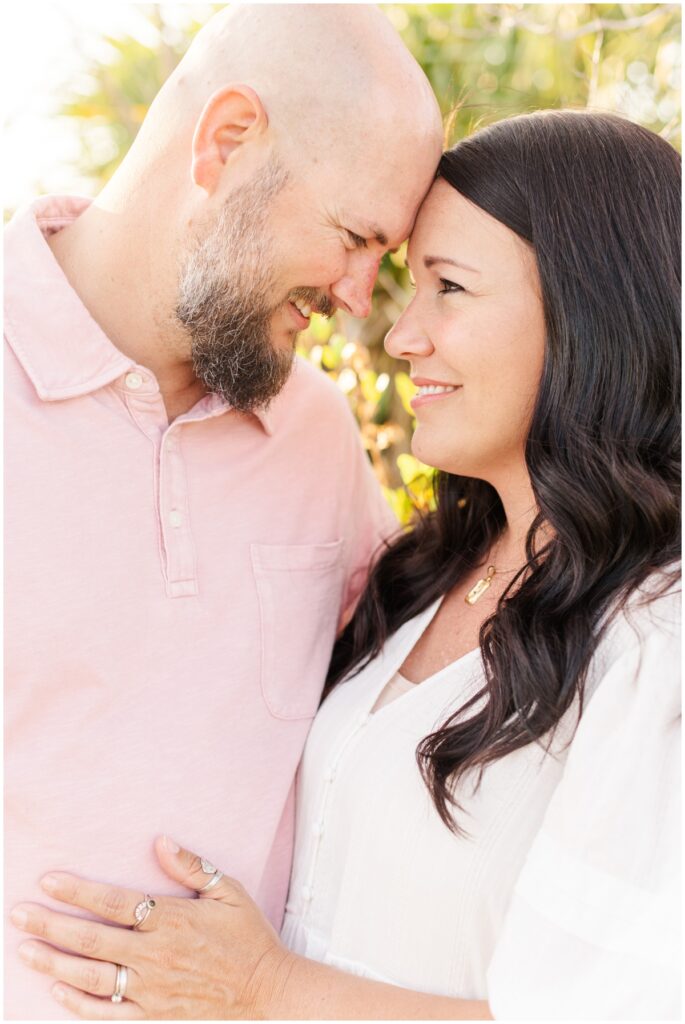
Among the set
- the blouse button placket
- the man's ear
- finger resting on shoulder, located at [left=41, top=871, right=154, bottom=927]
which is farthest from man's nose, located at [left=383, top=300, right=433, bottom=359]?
finger resting on shoulder, located at [left=41, top=871, right=154, bottom=927]

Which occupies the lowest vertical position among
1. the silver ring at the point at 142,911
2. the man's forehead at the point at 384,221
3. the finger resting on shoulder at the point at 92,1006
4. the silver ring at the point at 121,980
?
the finger resting on shoulder at the point at 92,1006

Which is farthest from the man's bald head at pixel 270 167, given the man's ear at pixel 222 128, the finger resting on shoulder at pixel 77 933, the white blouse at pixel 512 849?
the finger resting on shoulder at pixel 77 933

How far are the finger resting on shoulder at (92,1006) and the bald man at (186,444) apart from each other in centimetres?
7

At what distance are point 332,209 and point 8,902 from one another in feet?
4.89

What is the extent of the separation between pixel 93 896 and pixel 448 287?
4.50 ft

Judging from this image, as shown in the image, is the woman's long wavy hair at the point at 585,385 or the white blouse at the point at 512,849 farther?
the woman's long wavy hair at the point at 585,385

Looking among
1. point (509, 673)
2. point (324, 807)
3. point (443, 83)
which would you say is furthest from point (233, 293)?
point (443, 83)

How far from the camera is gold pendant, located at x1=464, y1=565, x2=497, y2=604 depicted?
85.7 inches

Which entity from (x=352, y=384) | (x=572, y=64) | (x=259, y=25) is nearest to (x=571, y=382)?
(x=259, y=25)

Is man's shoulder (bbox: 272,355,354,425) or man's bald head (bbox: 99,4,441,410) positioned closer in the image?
man's bald head (bbox: 99,4,441,410)

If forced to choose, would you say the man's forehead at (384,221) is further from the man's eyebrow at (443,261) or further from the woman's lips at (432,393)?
the woman's lips at (432,393)

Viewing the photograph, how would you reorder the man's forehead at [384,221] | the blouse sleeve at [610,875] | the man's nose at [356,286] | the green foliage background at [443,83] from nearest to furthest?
the blouse sleeve at [610,875] < the man's forehead at [384,221] < the man's nose at [356,286] < the green foliage background at [443,83]

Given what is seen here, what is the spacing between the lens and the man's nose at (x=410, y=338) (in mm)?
2037

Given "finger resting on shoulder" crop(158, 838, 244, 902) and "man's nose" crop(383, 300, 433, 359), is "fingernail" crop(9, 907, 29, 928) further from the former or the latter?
"man's nose" crop(383, 300, 433, 359)
